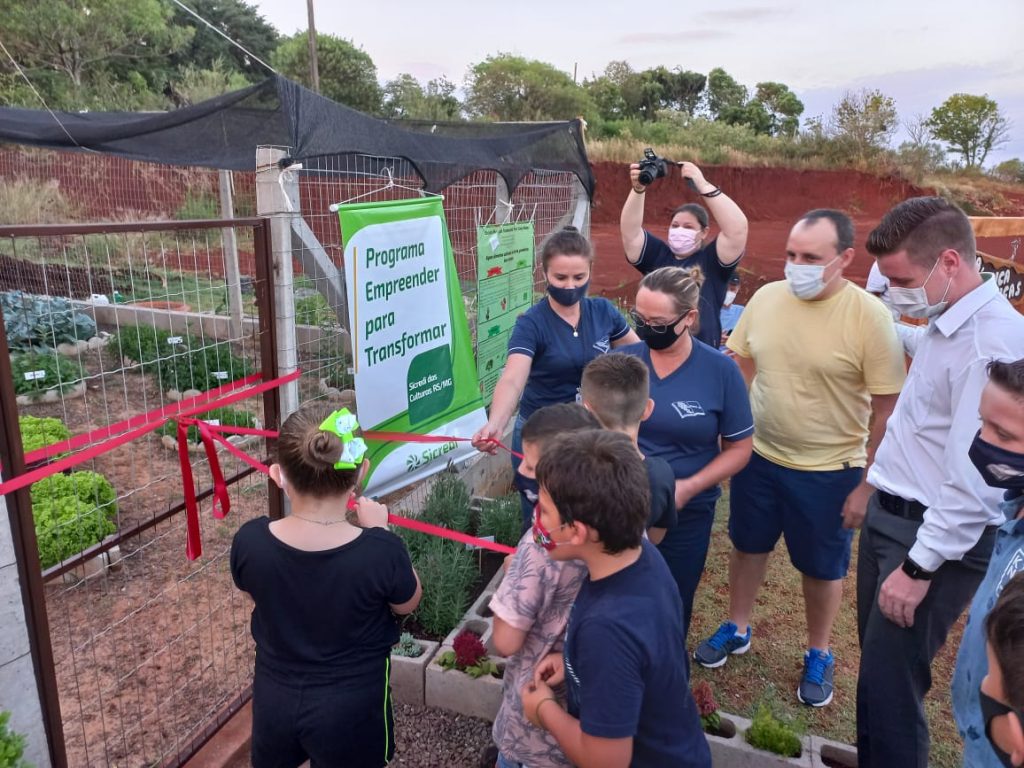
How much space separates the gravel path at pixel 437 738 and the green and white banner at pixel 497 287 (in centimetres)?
247

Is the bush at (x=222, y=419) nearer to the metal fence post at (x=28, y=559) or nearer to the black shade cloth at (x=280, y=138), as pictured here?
the black shade cloth at (x=280, y=138)

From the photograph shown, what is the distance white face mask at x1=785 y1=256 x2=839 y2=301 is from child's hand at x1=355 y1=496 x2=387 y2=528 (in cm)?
180

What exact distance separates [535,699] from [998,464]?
1196 millimetres

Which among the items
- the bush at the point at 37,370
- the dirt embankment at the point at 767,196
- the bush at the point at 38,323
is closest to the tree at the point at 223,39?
the dirt embankment at the point at 767,196

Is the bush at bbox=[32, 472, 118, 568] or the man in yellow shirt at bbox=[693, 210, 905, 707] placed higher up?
the man in yellow shirt at bbox=[693, 210, 905, 707]

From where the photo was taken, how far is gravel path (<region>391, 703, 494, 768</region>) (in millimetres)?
2738

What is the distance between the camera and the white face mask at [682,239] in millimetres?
3883

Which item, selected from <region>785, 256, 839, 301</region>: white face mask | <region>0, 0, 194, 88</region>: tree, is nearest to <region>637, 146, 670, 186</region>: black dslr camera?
<region>785, 256, 839, 301</region>: white face mask

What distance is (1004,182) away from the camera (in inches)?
1086

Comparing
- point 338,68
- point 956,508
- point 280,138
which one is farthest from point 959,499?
point 338,68

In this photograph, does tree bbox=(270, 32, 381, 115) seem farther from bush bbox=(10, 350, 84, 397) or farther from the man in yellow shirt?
the man in yellow shirt

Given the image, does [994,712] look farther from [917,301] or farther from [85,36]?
[85,36]

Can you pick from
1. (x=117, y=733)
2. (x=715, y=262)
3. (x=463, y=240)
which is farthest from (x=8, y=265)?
Answer: (x=715, y=262)

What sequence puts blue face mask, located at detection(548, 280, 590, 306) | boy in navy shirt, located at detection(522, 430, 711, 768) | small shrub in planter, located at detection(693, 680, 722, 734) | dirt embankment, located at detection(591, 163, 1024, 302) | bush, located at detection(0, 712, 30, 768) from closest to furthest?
boy in navy shirt, located at detection(522, 430, 711, 768)
bush, located at detection(0, 712, 30, 768)
small shrub in planter, located at detection(693, 680, 722, 734)
blue face mask, located at detection(548, 280, 590, 306)
dirt embankment, located at detection(591, 163, 1024, 302)
